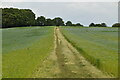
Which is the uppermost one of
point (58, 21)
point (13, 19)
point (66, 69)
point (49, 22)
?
point (58, 21)

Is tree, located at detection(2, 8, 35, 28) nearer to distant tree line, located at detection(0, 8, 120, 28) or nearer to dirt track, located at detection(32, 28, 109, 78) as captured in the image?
distant tree line, located at detection(0, 8, 120, 28)

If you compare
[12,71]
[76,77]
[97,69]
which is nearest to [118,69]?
[97,69]

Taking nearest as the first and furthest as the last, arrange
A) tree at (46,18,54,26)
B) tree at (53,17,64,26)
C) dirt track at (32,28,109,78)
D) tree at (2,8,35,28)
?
dirt track at (32,28,109,78) → tree at (2,8,35,28) → tree at (46,18,54,26) → tree at (53,17,64,26)

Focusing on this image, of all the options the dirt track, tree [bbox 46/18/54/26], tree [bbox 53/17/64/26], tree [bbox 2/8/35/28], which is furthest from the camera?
tree [bbox 53/17/64/26]

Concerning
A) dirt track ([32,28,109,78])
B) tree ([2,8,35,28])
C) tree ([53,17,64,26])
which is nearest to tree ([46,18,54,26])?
tree ([53,17,64,26])

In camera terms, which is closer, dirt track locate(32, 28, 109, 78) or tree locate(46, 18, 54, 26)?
dirt track locate(32, 28, 109, 78)

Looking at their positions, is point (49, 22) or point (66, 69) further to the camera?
point (49, 22)

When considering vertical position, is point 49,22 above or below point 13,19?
above

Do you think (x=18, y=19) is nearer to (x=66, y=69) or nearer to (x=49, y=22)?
(x=49, y=22)

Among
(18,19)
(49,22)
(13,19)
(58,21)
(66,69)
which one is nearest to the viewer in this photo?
(66,69)

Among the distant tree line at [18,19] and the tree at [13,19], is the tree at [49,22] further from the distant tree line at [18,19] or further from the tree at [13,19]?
the tree at [13,19]

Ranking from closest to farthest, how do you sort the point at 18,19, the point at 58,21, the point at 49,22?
1. the point at 18,19
2. the point at 49,22
3. the point at 58,21

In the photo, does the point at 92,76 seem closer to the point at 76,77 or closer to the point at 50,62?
the point at 76,77

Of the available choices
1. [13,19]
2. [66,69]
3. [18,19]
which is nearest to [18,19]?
[18,19]
